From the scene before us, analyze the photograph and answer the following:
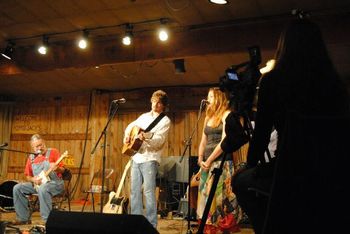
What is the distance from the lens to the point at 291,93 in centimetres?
159

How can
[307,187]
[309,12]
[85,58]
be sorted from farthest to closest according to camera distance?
1. [85,58]
2. [309,12]
3. [307,187]

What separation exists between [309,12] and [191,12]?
4.36 ft

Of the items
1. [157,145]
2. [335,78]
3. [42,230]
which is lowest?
[42,230]

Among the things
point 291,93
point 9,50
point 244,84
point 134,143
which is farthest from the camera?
point 9,50

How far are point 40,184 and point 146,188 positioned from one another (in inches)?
Answer: 80.8

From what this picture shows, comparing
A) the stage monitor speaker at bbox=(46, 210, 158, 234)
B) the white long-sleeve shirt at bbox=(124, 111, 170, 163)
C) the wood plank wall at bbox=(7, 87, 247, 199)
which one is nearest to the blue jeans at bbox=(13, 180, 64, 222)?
the white long-sleeve shirt at bbox=(124, 111, 170, 163)

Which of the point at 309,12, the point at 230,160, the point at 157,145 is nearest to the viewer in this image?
the point at 230,160

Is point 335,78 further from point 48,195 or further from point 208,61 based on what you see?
point 208,61

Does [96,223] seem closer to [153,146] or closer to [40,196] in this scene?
[153,146]

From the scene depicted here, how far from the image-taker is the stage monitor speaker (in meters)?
1.65

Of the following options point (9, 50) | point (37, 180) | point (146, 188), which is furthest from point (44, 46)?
point (146, 188)

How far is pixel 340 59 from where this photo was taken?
18.8 feet

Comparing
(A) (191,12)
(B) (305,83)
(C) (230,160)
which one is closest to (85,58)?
(A) (191,12)

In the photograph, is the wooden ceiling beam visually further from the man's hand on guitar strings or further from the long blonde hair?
the man's hand on guitar strings
